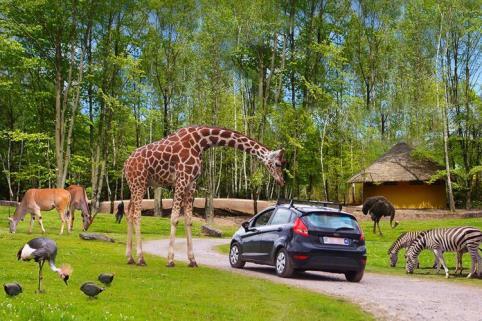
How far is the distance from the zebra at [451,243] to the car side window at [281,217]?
17.8 feet

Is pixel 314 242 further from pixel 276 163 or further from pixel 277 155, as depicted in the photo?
pixel 277 155

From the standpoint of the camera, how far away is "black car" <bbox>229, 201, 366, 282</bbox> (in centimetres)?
1571

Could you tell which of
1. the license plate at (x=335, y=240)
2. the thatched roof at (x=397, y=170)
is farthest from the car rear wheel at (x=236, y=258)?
the thatched roof at (x=397, y=170)

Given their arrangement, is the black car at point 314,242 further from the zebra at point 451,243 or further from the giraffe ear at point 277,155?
the zebra at point 451,243

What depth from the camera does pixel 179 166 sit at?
1769 cm

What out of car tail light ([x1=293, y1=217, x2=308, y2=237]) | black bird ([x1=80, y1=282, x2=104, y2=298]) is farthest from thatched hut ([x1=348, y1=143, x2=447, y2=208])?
black bird ([x1=80, y1=282, x2=104, y2=298])

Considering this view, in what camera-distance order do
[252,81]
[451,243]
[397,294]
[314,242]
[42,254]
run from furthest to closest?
[252,81] < [451,243] < [314,242] < [397,294] < [42,254]

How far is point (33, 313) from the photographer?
28.8ft

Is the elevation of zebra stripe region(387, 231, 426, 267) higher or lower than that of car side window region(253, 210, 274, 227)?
lower

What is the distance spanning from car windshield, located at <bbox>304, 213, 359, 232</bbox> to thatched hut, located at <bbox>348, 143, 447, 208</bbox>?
39.8 m

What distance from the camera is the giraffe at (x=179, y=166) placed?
17.7m

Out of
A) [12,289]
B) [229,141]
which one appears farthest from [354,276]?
[12,289]

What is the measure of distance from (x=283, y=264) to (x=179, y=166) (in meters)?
4.19

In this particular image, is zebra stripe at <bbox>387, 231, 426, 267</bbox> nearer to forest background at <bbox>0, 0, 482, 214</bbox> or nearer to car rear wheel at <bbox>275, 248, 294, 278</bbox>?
car rear wheel at <bbox>275, 248, 294, 278</bbox>
